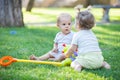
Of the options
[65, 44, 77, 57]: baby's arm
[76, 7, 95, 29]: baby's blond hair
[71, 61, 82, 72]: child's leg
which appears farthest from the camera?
[65, 44, 77, 57]: baby's arm

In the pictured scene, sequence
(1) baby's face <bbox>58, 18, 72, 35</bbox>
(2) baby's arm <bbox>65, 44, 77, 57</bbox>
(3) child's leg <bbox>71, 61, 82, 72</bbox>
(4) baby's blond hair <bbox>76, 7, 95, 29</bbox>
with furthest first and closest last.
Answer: (1) baby's face <bbox>58, 18, 72, 35</bbox> < (2) baby's arm <bbox>65, 44, 77, 57</bbox> < (4) baby's blond hair <bbox>76, 7, 95, 29</bbox> < (3) child's leg <bbox>71, 61, 82, 72</bbox>

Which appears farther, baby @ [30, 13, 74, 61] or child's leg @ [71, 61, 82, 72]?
baby @ [30, 13, 74, 61]

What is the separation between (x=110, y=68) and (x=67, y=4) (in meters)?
19.3

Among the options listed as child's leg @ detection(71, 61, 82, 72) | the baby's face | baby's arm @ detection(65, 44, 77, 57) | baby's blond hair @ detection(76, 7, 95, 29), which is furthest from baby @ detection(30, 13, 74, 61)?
baby's blond hair @ detection(76, 7, 95, 29)

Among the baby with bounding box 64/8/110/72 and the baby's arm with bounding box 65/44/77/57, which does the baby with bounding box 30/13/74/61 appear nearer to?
the baby's arm with bounding box 65/44/77/57

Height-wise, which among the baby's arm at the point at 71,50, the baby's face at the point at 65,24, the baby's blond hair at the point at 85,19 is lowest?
the baby's arm at the point at 71,50

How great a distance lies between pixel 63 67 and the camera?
186 inches

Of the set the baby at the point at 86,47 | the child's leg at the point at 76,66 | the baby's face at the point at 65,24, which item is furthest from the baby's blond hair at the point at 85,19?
the baby's face at the point at 65,24

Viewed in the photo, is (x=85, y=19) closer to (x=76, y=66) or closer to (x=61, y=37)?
(x=76, y=66)

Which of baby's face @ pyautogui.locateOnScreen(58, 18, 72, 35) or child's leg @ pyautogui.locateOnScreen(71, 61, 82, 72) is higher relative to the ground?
baby's face @ pyautogui.locateOnScreen(58, 18, 72, 35)

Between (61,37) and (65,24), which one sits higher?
(65,24)

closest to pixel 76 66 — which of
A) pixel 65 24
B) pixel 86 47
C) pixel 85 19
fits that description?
pixel 86 47

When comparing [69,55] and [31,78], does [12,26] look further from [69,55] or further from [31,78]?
[31,78]

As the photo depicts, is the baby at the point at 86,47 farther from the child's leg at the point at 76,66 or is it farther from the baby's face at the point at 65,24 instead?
the baby's face at the point at 65,24
